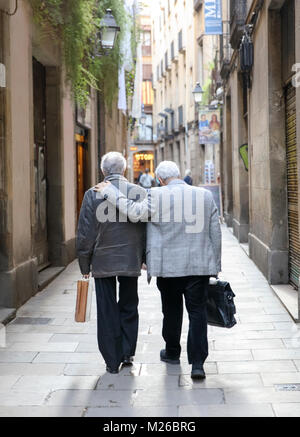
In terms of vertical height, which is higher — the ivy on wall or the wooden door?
the ivy on wall

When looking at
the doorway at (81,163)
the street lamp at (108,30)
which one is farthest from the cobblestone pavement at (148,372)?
the doorway at (81,163)

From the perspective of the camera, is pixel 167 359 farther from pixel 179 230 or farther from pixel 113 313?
pixel 179 230

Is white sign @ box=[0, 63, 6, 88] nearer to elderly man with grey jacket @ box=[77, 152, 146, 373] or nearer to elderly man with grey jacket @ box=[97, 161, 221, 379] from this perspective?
elderly man with grey jacket @ box=[77, 152, 146, 373]

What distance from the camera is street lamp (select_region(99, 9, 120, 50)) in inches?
495

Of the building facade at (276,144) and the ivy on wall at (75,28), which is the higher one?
the ivy on wall at (75,28)

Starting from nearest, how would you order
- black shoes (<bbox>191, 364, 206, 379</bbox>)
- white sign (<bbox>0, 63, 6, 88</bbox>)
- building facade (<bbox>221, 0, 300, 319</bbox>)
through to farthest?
black shoes (<bbox>191, 364, 206, 379</bbox>)
white sign (<bbox>0, 63, 6, 88</bbox>)
building facade (<bbox>221, 0, 300, 319</bbox>)

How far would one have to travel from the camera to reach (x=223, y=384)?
17.1 feet

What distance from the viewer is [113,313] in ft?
18.4

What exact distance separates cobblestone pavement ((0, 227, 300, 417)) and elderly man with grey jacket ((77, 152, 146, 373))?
0.34m

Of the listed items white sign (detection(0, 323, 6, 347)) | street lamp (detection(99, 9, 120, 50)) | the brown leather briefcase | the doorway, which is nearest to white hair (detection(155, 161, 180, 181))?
the brown leather briefcase

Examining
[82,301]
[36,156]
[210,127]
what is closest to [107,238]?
[82,301]

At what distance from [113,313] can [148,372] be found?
555mm

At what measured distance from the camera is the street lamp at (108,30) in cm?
1257

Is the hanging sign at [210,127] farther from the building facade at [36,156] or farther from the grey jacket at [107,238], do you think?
the grey jacket at [107,238]
